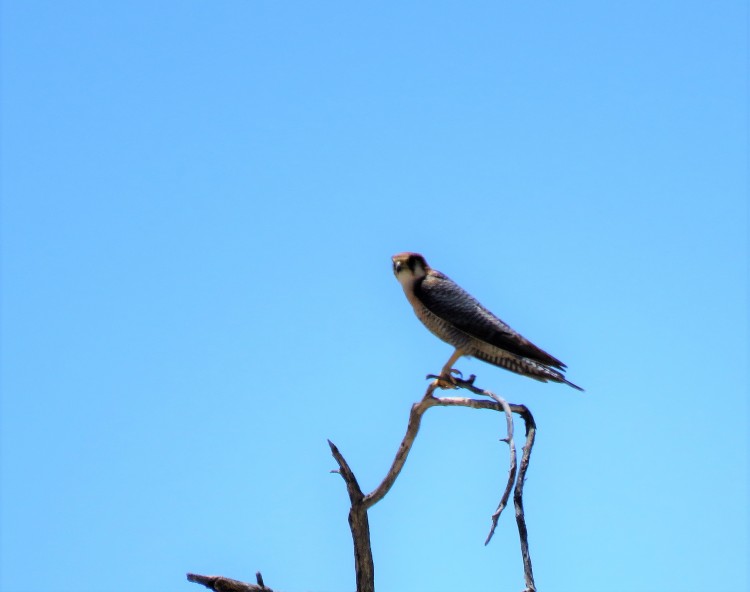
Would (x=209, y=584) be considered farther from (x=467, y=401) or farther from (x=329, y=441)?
(x=467, y=401)

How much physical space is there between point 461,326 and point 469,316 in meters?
0.12

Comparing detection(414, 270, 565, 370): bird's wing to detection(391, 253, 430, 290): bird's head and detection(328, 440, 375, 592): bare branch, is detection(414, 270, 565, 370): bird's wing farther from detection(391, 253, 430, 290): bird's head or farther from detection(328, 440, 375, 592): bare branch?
detection(328, 440, 375, 592): bare branch

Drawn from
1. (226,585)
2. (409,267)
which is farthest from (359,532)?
(409,267)

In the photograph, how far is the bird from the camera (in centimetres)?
1096

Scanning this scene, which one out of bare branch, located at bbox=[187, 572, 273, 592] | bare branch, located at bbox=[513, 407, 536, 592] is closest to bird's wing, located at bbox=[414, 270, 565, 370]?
bare branch, located at bbox=[513, 407, 536, 592]

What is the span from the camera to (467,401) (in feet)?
34.5

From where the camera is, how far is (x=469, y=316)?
11352 millimetres

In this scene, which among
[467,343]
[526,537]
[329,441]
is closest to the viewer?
[526,537]

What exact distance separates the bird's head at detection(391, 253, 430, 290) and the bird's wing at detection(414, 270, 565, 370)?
0.10 m

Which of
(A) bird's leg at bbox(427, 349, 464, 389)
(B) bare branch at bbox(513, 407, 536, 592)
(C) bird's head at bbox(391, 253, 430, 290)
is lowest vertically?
(B) bare branch at bbox(513, 407, 536, 592)

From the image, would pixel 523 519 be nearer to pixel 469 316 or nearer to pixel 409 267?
pixel 469 316

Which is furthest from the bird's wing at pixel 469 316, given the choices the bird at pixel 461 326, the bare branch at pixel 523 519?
the bare branch at pixel 523 519

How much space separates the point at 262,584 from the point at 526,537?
2.64 meters

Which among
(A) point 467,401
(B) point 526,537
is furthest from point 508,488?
(A) point 467,401
